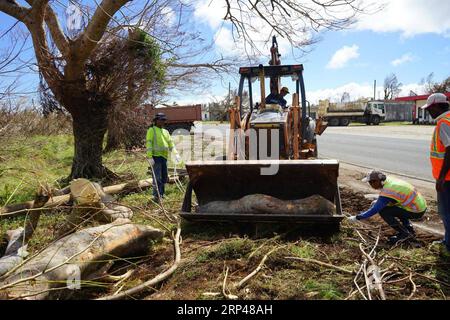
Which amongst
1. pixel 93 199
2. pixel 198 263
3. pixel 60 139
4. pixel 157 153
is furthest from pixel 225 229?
pixel 60 139

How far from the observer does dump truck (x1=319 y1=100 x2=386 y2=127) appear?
4284 centimetres

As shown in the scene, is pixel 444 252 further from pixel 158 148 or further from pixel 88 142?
pixel 88 142

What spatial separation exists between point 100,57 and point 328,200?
270 inches

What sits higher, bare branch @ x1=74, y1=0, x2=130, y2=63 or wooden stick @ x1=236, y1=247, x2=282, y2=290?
bare branch @ x1=74, y1=0, x2=130, y2=63

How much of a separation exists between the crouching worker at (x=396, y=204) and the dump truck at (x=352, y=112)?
38987mm

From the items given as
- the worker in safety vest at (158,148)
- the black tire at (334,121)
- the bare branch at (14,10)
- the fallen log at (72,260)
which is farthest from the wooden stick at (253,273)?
the black tire at (334,121)

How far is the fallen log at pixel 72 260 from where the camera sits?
10.6 feet

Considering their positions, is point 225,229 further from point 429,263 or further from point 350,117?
point 350,117

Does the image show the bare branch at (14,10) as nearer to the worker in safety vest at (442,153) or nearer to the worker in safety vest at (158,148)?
the worker in safety vest at (158,148)

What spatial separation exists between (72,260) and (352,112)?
4295cm

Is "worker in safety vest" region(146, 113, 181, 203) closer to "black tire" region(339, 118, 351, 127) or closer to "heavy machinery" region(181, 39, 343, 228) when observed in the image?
"heavy machinery" region(181, 39, 343, 228)

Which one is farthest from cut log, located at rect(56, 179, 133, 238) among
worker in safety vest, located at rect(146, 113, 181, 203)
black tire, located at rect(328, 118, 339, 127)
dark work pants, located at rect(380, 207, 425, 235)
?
black tire, located at rect(328, 118, 339, 127)

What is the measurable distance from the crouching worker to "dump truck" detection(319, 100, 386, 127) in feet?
128

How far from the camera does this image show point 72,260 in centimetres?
376
